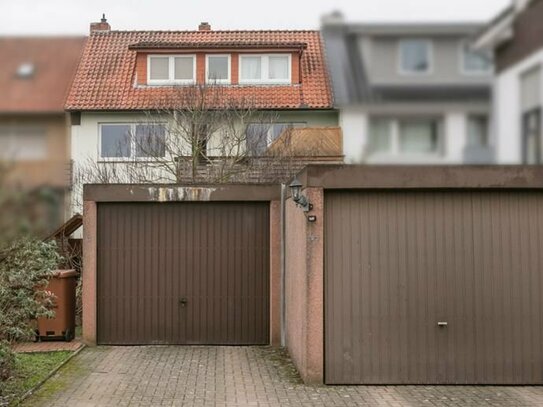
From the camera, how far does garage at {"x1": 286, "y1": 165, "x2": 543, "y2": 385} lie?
8578 millimetres

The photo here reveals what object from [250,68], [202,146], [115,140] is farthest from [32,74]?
[250,68]

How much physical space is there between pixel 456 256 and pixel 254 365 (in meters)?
3.43

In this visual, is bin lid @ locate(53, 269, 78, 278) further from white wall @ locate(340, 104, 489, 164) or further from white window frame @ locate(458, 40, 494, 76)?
white window frame @ locate(458, 40, 494, 76)

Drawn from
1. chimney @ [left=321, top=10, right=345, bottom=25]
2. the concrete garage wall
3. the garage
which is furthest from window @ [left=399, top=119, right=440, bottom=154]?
the garage

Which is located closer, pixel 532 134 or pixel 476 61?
pixel 476 61

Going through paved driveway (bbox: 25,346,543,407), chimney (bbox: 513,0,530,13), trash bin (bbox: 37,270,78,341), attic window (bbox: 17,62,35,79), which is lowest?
paved driveway (bbox: 25,346,543,407)

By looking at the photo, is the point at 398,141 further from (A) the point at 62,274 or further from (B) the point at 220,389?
(A) the point at 62,274

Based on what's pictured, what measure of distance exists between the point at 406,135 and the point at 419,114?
19cm

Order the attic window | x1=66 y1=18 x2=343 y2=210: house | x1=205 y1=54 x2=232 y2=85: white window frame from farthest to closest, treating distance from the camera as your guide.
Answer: x1=205 y1=54 x2=232 y2=85: white window frame → x1=66 y1=18 x2=343 y2=210: house → the attic window

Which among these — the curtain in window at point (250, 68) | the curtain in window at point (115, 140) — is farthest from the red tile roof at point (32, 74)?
the curtain in window at point (250, 68)

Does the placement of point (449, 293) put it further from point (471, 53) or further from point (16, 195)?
point (16, 195)

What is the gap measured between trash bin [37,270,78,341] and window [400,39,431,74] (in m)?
10.7

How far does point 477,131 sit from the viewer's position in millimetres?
2504

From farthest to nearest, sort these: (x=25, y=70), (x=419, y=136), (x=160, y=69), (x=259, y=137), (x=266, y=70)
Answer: (x=266, y=70), (x=160, y=69), (x=259, y=137), (x=419, y=136), (x=25, y=70)
